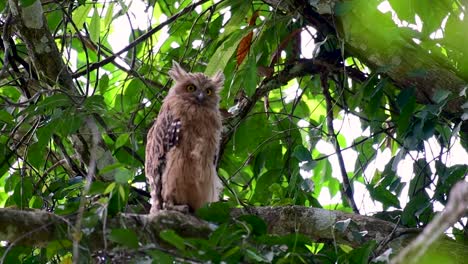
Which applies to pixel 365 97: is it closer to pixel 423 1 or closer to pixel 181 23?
pixel 423 1

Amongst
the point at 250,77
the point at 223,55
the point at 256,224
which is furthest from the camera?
the point at 223,55

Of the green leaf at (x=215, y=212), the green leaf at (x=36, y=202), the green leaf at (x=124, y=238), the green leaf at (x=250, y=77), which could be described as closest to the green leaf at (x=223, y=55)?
the green leaf at (x=250, y=77)

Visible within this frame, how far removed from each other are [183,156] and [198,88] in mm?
693

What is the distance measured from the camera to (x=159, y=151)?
5.38 m

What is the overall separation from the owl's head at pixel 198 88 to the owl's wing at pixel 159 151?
325 millimetres

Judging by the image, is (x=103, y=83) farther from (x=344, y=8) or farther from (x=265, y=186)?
(x=344, y=8)

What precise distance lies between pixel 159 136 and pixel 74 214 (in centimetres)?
192

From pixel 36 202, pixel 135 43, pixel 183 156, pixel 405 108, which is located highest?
pixel 135 43

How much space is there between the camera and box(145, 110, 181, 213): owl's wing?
17.5ft

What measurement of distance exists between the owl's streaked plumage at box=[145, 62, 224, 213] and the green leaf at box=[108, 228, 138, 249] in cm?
192

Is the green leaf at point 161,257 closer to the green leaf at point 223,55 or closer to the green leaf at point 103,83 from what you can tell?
the green leaf at point 223,55

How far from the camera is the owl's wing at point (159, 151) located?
5.33 metres

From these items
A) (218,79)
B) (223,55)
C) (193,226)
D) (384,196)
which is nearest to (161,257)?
(193,226)

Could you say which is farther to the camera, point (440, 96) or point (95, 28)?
point (95, 28)
